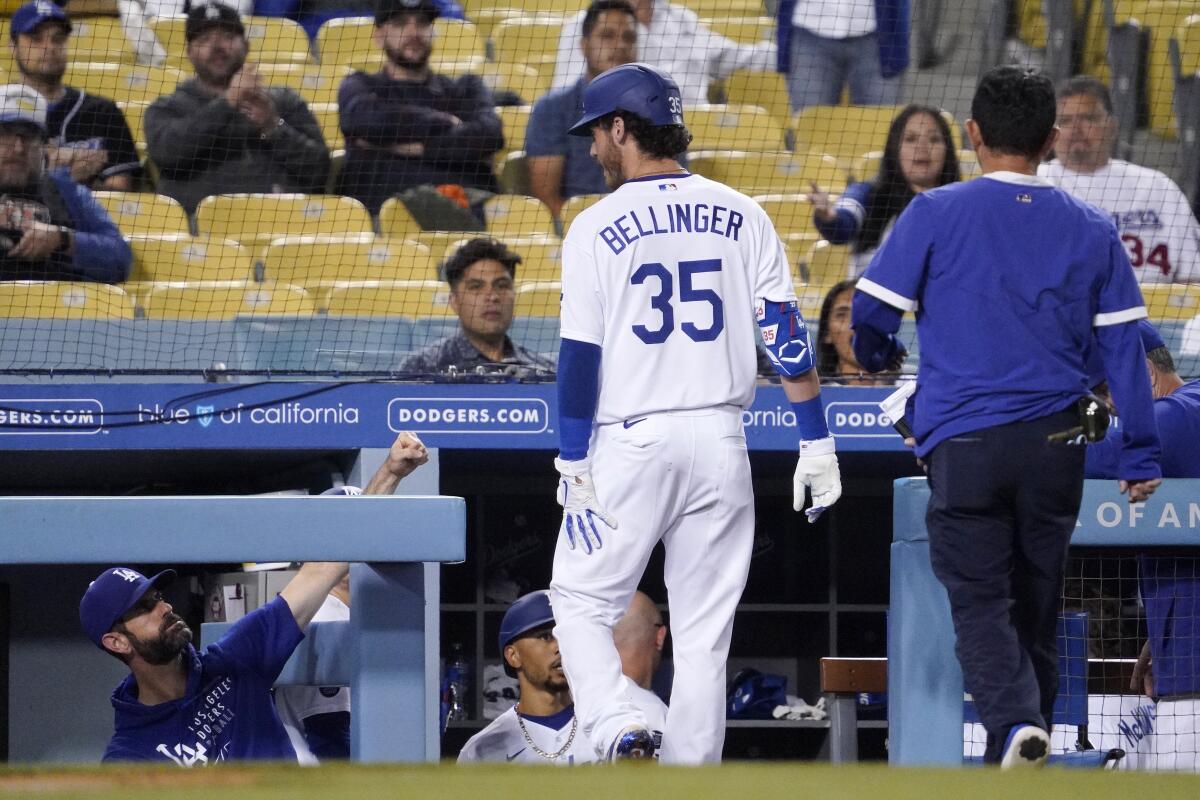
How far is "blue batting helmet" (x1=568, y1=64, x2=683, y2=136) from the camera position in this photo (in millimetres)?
3543

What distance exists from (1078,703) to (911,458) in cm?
193

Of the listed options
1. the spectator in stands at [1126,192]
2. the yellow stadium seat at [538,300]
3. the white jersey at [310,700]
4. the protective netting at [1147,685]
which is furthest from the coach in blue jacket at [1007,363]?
the spectator in stands at [1126,192]

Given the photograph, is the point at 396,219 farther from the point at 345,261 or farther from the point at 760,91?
the point at 760,91

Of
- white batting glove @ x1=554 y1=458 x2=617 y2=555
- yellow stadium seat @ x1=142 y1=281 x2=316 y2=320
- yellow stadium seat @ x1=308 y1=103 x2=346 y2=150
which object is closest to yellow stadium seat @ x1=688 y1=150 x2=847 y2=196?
yellow stadium seat @ x1=308 y1=103 x2=346 y2=150

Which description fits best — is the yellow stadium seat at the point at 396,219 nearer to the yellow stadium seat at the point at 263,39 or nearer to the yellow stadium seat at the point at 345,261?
the yellow stadium seat at the point at 345,261

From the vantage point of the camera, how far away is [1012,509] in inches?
124

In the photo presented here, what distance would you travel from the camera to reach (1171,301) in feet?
23.3

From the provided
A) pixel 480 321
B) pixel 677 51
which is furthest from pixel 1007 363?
pixel 677 51

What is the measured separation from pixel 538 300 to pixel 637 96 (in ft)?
11.4

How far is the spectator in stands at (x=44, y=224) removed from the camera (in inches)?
261

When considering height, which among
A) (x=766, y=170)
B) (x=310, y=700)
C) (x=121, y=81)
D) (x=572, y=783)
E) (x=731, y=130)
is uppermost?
(x=121, y=81)

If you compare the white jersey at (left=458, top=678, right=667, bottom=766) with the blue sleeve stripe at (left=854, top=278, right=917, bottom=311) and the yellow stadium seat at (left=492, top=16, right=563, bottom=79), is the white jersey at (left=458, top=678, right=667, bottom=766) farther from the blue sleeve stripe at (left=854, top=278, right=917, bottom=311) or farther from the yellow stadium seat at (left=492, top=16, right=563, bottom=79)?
the yellow stadium seat at (left=492, top=16, right=563, bottom=79)

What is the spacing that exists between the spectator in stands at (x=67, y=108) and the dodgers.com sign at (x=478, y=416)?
2.42 m

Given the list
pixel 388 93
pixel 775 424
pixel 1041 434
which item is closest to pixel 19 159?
pixel 388 93
